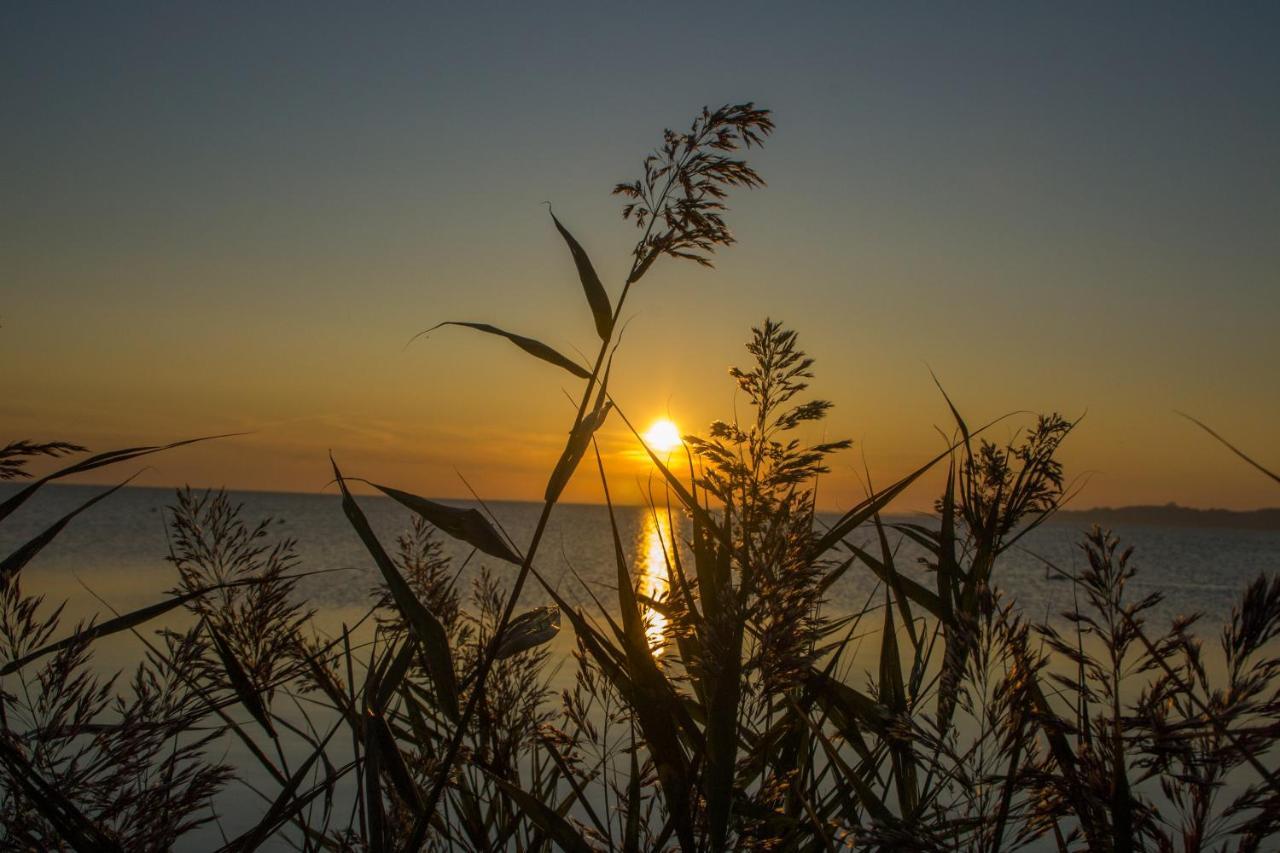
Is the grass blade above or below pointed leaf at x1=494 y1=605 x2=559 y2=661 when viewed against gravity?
above

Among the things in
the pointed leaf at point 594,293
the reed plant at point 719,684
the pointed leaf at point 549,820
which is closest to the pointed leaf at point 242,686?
the reed plant at point 719,684

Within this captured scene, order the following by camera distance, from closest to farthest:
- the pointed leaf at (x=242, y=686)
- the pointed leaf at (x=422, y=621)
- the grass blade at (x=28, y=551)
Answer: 1. the pointed leaf at (x=422, y=621)
2. the grass blade at (x=28, y=551)
3. the pointed leaf at (x=242, y=686)

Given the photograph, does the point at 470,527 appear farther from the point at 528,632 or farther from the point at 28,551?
the point at 28,551

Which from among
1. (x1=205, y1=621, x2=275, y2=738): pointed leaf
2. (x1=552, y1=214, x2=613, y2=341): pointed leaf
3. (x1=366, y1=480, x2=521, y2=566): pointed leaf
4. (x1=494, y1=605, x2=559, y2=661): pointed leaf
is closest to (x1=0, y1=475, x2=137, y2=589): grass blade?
(x1=205, y1=621, x2=275, y2=738): pointed leaf

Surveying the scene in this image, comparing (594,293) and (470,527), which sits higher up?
(594,293)

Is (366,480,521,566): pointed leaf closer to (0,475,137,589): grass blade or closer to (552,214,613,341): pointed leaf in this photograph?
(552,214,613,341): pointed leaf

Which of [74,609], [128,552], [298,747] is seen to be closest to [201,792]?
[298,747]

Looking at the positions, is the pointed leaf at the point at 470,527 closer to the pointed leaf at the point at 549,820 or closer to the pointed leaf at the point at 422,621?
the pointed leaf at the point at 422,621

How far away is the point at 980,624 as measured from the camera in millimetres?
1649

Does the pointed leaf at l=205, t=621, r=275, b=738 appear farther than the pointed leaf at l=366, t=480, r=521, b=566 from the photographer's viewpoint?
Yes

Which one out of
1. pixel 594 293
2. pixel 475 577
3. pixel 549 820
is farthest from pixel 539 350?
pixel 475 577

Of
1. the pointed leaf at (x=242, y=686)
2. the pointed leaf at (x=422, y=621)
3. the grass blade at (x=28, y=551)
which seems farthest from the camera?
the pointed leaf at (x=242, y=686)

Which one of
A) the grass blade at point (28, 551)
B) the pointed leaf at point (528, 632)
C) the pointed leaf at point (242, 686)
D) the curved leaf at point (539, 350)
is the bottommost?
the pointed leaf at point (242, 686)

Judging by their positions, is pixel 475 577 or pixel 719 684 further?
pixel 475 577
